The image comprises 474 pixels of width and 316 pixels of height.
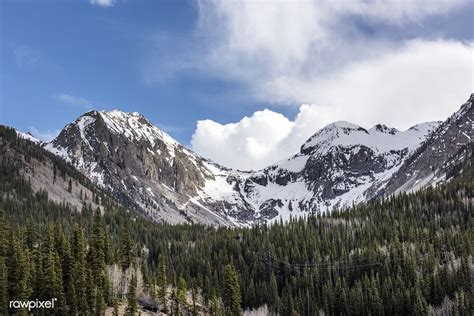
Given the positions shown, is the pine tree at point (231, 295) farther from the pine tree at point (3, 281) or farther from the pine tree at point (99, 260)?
the pine tree at point (3, 281)

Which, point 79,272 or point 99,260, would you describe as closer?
point 79,272

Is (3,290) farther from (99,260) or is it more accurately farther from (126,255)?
(126,255)

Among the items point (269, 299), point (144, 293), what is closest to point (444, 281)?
point (269, 299)

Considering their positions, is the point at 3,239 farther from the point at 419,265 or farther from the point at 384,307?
the point at 419,265

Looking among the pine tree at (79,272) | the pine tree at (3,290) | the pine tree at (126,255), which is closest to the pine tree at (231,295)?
the pine tree at (126,255)

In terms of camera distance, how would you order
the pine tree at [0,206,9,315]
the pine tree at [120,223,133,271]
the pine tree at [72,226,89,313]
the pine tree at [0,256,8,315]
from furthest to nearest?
the pine tree at [120,223,133,271] < the pine tree at [72,226,89,313] < the pine tree at [0,206,9,315] < the pine tree at [0,256,8,315]

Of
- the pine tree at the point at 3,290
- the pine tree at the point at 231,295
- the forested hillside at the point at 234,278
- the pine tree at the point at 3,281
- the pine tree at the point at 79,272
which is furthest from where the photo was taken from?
the pine tree at the point at 231,295

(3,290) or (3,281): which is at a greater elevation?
(3,281)

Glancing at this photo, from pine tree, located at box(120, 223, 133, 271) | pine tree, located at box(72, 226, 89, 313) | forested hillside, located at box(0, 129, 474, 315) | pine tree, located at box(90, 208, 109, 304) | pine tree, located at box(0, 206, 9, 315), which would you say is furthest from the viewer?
pine tree, located at box(120, 223, 133, 271)

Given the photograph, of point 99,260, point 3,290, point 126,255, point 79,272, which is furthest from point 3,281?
point 126,255

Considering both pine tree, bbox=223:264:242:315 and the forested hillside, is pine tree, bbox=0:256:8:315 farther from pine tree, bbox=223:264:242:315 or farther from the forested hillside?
pine tree, bbox=223:264:242:315

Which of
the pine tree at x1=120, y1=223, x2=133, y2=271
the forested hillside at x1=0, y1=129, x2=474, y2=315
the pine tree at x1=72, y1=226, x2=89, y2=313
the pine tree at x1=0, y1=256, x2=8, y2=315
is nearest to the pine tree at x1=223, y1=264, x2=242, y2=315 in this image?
the forested hillside at x1=0, y1=129, x2=474, y2=315

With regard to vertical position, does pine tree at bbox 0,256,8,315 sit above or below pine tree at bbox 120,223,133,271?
below

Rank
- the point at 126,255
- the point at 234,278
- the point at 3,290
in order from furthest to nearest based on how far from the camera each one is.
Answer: the point at 126,255
the point at 234,278
the point at 3,290
